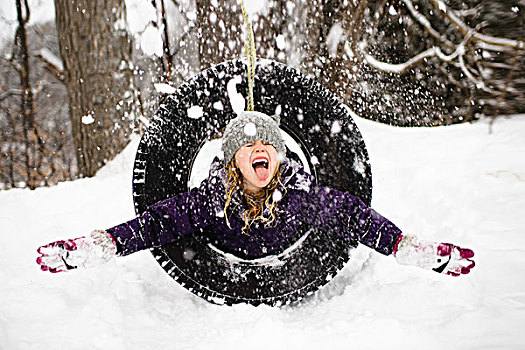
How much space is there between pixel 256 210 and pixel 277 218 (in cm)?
12

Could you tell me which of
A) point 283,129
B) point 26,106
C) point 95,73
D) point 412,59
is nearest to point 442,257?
point 283,129

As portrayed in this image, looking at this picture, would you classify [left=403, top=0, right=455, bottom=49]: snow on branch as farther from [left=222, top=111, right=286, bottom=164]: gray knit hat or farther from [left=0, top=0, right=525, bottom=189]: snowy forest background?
[left=222, top=111, right=286, bottom=164]: gray knit hat

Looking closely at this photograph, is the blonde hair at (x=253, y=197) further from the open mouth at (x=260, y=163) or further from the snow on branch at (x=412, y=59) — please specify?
the snow on branch at (x=412, y=59)

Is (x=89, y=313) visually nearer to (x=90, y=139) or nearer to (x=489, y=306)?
(x=489, y=306)

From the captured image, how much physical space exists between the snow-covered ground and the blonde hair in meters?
0.41

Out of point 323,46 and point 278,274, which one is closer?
point 278,274

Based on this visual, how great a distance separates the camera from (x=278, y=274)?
1.69 metres

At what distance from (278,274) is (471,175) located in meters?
1.73

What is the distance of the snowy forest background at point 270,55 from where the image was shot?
3.58 m

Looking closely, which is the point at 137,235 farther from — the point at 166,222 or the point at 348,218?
the point at 348,218

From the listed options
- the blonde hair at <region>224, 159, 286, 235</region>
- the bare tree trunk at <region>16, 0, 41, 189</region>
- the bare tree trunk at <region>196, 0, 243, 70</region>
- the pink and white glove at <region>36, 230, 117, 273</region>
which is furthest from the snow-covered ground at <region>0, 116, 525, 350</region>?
the bare tree trunk at <region>16, 0, 41, 189</region>

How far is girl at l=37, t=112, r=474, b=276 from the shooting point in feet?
4.88

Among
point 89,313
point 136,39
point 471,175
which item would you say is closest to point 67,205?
point 89,313

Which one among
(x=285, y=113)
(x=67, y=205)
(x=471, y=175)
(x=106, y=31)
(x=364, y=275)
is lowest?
(x=67, y=205)
